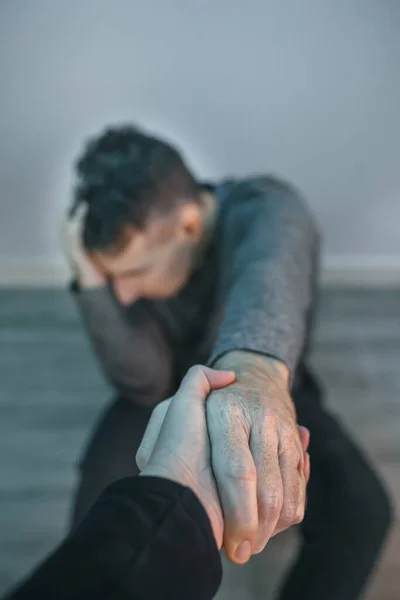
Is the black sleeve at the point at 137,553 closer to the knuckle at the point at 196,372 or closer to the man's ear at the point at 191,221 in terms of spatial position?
the knuckle at the point at 196,372

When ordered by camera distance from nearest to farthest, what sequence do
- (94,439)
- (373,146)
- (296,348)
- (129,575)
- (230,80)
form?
(129,575) → (296,348) → (94,439) → (230,80) → (373,146)

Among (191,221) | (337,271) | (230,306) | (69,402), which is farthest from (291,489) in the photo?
(337,271)

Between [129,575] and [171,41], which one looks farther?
[171,41]

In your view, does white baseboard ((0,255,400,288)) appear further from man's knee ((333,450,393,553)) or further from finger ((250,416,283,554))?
finger ((250,416,283,554))

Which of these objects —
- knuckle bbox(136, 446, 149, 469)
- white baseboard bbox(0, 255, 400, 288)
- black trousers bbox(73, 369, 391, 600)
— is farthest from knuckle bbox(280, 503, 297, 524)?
white baseboard bbox(0, 255, 400, 288)

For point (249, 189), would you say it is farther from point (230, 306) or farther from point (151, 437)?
point (151, 437)

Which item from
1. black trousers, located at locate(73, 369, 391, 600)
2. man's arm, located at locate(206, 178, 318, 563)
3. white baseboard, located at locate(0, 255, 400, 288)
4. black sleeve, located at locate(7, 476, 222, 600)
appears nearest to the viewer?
black sleeve, located at locate(7, 476, 222, 600)

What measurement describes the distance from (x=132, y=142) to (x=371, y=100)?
2.40ft

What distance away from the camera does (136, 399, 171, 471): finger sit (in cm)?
38

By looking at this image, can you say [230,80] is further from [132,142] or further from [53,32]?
[132,142]

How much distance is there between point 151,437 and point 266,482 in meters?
0.09

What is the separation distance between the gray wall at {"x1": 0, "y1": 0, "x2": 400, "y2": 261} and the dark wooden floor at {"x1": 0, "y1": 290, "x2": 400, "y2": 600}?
0.25m

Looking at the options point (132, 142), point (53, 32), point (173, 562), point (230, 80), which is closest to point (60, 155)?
point (53, 32)

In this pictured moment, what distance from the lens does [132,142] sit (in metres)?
0.75
